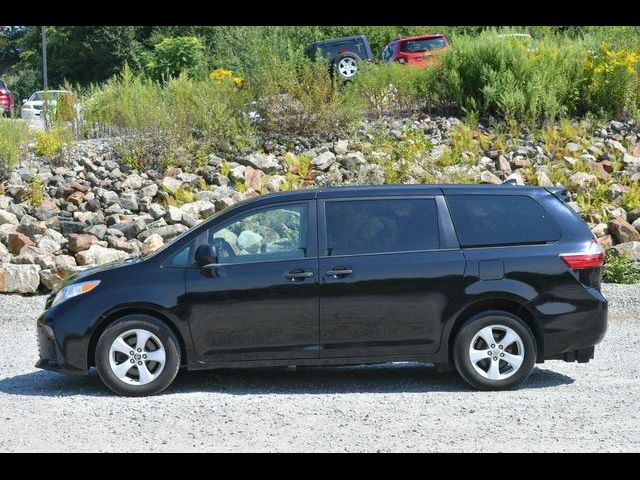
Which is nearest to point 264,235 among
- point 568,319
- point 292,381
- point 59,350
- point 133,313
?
point 133,313

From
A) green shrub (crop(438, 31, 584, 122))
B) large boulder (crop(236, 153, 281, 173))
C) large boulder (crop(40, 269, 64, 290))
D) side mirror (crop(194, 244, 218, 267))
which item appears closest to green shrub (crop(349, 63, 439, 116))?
green shrub (crop(438, 31, 584, 122))

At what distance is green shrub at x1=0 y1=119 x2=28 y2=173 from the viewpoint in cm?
1570

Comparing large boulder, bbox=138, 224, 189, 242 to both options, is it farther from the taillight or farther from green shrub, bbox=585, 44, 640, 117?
green shrub, bbox=585, 44, 640, 117

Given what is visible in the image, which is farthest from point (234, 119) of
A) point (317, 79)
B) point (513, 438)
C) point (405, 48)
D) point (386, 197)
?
point (405, 48)

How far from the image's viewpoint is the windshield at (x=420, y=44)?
30.8 m

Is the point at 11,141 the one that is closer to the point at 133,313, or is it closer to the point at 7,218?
the point at 7,218

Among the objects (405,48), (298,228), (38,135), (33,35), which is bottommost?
(298,228)

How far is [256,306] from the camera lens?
8406mm

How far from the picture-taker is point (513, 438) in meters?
6.77

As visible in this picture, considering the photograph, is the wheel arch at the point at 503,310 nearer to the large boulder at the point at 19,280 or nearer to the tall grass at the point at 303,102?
the large boulder at the point at 19,280

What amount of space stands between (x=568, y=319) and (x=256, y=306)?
2.52 meters

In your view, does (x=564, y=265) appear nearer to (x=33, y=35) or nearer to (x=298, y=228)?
(x=298, y=228)

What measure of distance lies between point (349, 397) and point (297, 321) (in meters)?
0.73

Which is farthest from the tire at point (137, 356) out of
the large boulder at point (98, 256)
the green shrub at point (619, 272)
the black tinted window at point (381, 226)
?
the green shrub at point (619, 272)
